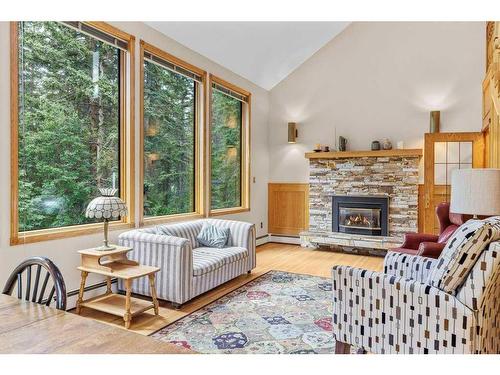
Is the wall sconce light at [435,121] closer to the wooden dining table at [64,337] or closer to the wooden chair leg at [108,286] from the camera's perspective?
the wooden chair leg at [108,286]

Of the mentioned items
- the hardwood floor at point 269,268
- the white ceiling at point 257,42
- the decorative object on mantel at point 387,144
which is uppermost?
the white ceiling at point 257,42

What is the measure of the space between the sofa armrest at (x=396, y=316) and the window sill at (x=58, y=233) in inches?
93.6

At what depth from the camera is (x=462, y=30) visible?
552 centimetres

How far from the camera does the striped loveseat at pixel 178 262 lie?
3.25 m

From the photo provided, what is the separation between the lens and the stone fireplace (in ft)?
18.7

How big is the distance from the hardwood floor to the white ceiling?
2.98m

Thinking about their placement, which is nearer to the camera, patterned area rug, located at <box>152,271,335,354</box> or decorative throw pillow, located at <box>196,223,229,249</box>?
patterned area rug, located at <box>152,271,335,354</box>

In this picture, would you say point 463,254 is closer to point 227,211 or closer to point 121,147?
point 121,147

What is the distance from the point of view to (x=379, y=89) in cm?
611

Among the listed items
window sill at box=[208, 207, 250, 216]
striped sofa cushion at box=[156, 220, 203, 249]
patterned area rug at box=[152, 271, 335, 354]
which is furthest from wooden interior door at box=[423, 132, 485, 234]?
striped sofa cushion at box=[156, 220, 203, 249]

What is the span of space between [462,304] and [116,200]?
2.60 metres

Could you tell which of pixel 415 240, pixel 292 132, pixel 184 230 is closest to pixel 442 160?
pixel 415 240

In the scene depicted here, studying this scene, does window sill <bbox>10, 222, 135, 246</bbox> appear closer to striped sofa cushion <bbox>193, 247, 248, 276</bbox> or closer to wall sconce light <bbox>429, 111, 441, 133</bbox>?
striped sofa cushion <bbox>193, 247, 248, 276</bbox>

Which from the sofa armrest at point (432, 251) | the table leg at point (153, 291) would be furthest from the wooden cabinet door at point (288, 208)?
the table leg at point (153, 291)
